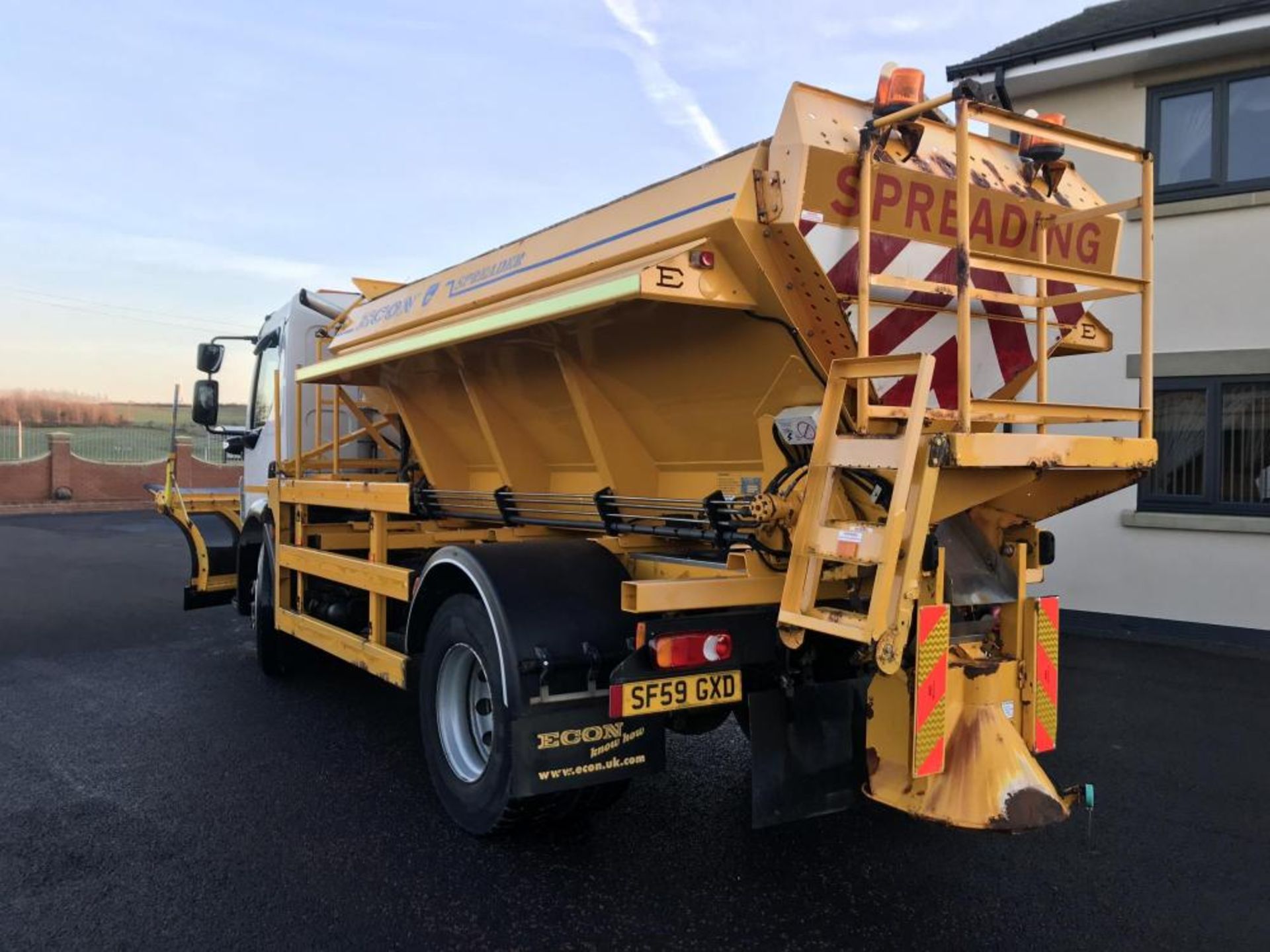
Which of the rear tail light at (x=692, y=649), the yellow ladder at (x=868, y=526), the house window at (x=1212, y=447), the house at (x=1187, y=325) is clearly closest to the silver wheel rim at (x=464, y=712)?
the rear tail light at (x=692, y=649)

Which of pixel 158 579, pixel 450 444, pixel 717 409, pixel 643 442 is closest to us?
pixel 717 409

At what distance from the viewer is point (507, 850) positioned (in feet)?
13.2

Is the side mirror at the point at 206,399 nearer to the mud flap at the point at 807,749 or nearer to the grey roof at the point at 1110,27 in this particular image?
the mud flap at the point at 807,749

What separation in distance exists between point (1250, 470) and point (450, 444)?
7.15m

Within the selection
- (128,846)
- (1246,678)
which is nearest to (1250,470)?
(1246,678)

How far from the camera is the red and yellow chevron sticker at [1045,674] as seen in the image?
365cm

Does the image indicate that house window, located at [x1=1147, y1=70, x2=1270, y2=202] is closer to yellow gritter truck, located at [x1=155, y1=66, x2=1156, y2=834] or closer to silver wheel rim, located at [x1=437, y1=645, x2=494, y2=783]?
yellow gritter truck, located at [x1=155, y1=66, x2=1156, y2=834]

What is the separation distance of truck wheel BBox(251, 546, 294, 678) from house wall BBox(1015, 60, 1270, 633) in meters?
7.06

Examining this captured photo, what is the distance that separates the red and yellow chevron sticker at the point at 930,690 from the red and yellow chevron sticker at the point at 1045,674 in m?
0.56

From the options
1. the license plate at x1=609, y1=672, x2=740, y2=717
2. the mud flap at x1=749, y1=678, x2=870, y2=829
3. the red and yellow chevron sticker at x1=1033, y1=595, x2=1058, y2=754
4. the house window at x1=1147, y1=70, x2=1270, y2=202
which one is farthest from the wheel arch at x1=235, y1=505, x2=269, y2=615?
the house window at x1=1147, y1=70, x2=1270, y2=202

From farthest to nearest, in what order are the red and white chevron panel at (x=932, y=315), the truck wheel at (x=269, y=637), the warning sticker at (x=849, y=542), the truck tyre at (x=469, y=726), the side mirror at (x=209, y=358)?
the side mirror at (x=209, y=358)
the truck wheel at (x=269, y=637)
the truck tyre at (x=469, y=726)
the red and white chevron panel at (x=932, y=315)
the warning sticker at (x=849, y=542)

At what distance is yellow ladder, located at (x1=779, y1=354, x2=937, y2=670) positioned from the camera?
3014 mm

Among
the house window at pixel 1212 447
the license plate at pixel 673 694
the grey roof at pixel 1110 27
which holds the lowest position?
the license plate at pixel 673 694

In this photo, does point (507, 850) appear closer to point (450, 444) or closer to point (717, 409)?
point (717, 409)
